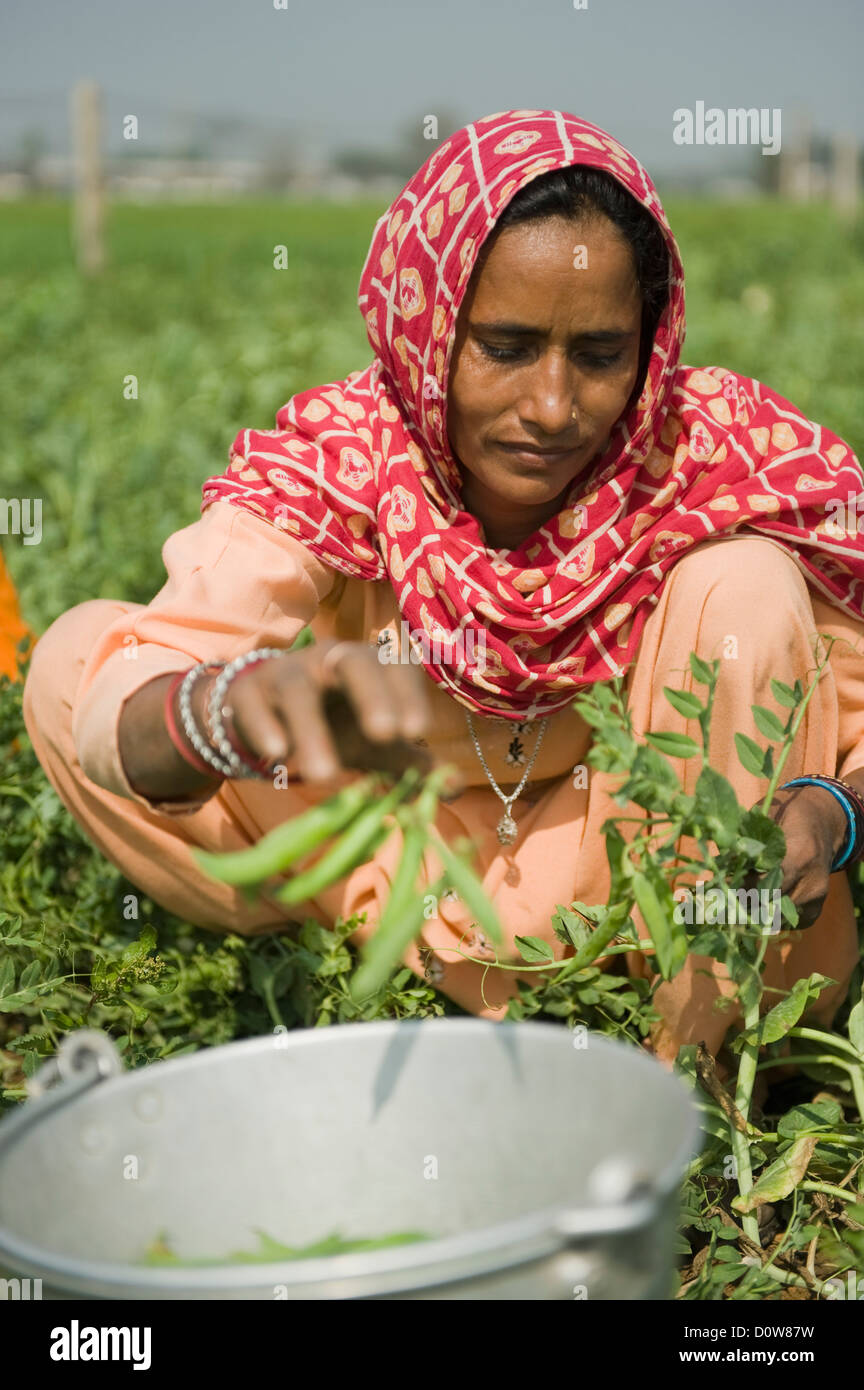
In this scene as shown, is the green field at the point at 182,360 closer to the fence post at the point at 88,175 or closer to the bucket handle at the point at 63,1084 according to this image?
the fence post at the point at 88,175

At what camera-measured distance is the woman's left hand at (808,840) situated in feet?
6.09

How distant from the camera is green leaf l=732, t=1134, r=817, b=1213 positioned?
184cm

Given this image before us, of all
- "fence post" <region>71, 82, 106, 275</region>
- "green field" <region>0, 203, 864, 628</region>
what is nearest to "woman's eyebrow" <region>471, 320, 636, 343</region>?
"green field" <region>0, 203, 864, 628</region>

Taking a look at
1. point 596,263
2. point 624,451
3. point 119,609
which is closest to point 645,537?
point 624,451

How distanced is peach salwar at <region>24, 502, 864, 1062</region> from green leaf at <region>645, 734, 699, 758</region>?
30cm

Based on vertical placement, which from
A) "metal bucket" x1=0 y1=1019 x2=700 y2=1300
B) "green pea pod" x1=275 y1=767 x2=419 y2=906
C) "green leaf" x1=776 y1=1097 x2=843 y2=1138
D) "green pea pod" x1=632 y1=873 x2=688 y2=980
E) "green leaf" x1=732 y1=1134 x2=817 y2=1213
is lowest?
"green leaf" x1=732 y1=1134 x2=817 y2=1213

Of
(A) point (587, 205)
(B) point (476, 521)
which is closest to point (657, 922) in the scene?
(B) point (476, 521)

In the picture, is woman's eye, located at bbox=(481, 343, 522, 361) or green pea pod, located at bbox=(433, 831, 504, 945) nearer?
green pea pod, located at bbox=(433, 831, 504, 945)

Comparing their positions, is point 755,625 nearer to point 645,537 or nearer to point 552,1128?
point 645,537

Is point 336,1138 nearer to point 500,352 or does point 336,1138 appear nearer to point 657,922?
point 657,922

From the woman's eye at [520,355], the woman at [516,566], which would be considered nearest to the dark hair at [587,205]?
the woman at [516,566]

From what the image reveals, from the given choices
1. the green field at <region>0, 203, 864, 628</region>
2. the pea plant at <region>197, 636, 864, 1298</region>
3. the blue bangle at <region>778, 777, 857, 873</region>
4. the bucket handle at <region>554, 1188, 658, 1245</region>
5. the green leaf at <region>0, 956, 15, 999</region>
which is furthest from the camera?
the green field at <region>0, 203, 864, 628</region>

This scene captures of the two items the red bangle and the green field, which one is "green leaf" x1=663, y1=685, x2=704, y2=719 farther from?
the green field

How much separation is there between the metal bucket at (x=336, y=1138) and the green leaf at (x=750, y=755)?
1.27ft
